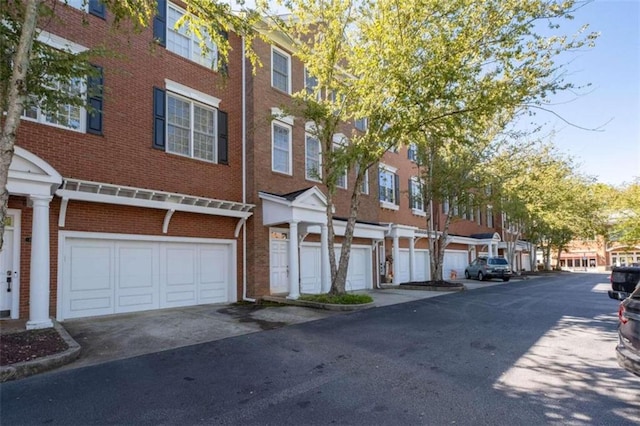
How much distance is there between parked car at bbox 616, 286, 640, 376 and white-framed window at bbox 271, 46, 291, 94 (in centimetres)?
1333

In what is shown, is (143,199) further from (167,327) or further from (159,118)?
(167,327)

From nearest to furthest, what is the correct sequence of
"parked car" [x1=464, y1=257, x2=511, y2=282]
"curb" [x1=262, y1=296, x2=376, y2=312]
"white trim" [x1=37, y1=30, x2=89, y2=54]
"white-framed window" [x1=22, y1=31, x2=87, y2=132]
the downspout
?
"white-framed window" [x1=22, y1=31, x2=87, y2=132]
"white trim" [x1=37, y1=30, x2=89, y2=54]
"curb" [x1=262, y1=296, x2=376, y2=312]
the downspout
"parked car" [x1=464, y1=257, x2=511, y2=282]

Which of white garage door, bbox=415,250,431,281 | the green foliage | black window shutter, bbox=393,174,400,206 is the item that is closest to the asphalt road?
the green foliage

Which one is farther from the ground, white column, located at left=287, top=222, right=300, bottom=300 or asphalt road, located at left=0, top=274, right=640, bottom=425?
white column, located at left=287, top=222, right=300, bottom=300

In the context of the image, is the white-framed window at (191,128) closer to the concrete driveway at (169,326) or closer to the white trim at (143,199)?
the white trim at (143,199)

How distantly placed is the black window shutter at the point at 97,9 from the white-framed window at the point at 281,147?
6.09 metres

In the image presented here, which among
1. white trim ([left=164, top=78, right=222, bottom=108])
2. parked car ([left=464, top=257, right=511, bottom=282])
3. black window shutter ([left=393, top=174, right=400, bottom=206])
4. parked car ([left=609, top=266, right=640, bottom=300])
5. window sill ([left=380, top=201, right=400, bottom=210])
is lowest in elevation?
parked car ([left=464, top=257, right=511, bottom=282])

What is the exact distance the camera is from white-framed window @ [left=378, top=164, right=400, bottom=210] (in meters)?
21.9

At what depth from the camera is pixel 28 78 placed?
7008mm

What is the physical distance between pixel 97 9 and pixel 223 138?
4872 millimetres

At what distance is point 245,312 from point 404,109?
7.33 meters

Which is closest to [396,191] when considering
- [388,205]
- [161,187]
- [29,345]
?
[388,205]

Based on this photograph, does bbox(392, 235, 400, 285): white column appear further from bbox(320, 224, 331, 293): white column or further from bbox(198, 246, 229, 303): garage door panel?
bbox(198, 246, 229, 303): garage door panel

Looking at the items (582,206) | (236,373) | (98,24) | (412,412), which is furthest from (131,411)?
(582,206)
